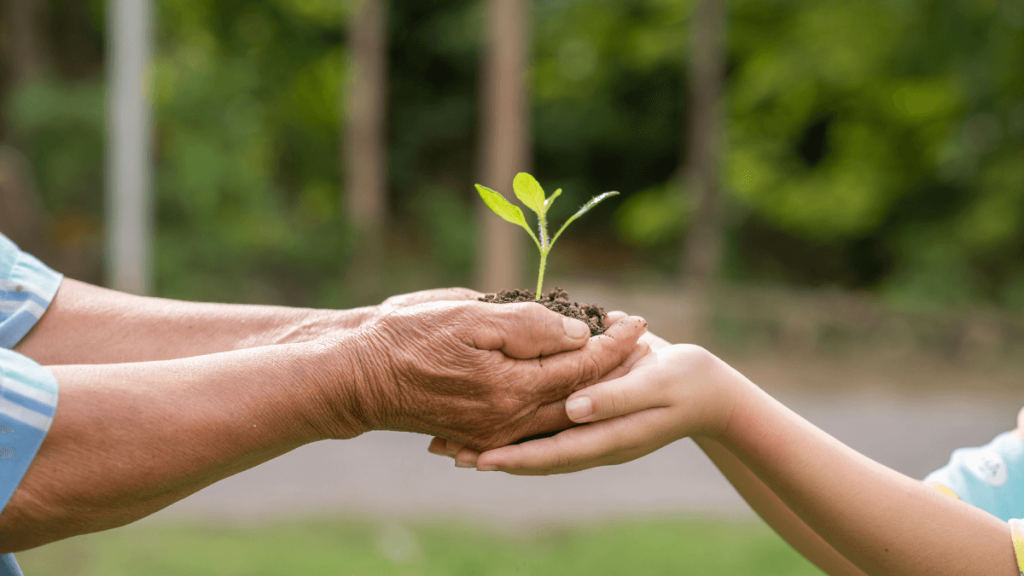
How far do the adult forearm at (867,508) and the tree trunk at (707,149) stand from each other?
8.65 m

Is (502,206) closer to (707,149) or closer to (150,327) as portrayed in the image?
(150,327)

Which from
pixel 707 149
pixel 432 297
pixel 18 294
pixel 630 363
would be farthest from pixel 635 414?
pixel 707 149

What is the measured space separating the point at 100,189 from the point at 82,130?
0.99m

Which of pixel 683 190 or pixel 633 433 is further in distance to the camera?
pixel 683 190

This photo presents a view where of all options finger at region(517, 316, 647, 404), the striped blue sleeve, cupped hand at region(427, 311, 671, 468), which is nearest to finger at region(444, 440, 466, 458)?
cupped hand at region(427, 311, 671, 468)

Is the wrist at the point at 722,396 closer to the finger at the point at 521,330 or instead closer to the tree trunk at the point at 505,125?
the finger at the point at 521,330

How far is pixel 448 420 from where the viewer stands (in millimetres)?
1854

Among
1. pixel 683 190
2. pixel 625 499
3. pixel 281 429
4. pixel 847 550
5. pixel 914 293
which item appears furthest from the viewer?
pixel 683 190

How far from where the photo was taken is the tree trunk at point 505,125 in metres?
8.86

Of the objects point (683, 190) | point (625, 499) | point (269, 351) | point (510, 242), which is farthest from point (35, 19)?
point (269, 351)

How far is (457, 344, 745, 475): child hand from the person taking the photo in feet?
5.94

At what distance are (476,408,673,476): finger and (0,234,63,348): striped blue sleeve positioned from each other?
1.17 meters

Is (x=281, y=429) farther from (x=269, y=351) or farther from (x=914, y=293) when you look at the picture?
(x=914, y=293)

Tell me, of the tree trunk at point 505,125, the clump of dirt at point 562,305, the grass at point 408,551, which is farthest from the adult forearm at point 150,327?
the tree trunk at point 505,125
